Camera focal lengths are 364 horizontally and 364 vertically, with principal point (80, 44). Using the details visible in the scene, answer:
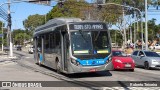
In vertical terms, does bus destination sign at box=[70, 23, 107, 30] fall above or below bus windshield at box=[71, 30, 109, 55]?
above

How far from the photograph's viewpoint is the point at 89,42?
17891mm

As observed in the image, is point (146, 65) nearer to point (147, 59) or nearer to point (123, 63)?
point (147, 59)

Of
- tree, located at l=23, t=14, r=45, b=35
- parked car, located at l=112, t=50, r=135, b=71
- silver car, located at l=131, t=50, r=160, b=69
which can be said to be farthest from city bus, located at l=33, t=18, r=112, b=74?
tree, located at l=23, t=14, r=45, b=35

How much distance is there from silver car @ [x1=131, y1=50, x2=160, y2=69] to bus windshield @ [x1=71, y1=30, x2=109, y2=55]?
26.5ft

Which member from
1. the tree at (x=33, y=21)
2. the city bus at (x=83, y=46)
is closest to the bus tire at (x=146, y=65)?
the city bus at (x=83, y=46)

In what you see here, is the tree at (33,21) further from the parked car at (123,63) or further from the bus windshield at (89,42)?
the bus windshield at (89,42)

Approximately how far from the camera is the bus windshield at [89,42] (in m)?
17.8

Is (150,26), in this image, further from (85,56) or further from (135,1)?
(85,56)

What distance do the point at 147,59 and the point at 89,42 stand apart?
29.8ft

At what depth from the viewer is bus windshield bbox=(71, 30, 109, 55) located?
58.4 feet

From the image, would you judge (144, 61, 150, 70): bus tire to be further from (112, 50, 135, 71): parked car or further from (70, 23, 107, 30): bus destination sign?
(70, 23, 107, 30): bus destination sign

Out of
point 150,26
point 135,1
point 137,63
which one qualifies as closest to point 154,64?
point 137,63

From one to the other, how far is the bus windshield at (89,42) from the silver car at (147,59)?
807 centimetres

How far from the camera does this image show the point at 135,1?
247 feet
